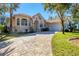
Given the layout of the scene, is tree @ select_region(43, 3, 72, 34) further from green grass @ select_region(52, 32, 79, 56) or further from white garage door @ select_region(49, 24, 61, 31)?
green grass @ select_region(52, 32, 79, 56)

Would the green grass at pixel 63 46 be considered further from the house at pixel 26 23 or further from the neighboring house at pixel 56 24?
the house at pixel 26 23

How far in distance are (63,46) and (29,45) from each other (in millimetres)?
444

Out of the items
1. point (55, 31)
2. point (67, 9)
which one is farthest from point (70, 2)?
point (55, 31)

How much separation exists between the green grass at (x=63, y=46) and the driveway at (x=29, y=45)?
71mm

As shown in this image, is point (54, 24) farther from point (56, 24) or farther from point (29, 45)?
point (29, 45)

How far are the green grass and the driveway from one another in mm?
71

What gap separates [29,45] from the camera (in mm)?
2508

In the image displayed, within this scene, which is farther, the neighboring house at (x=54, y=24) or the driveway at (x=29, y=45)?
the neighboring house at (x=54, y=24)

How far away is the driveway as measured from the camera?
242 centimetres

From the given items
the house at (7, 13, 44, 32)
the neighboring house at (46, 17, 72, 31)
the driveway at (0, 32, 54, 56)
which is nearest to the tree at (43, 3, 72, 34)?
the neighboring house at (46, 17, 72, 31)

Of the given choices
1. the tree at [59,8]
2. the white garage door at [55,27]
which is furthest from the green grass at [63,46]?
the tree at [59,8]

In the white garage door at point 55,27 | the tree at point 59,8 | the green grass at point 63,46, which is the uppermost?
the tree at point 59,8

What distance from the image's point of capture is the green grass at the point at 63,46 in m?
2.38

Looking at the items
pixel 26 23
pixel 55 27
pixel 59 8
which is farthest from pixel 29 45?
pixel 59 8
